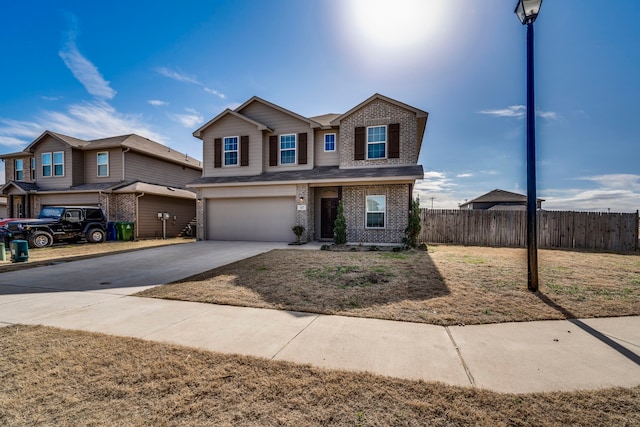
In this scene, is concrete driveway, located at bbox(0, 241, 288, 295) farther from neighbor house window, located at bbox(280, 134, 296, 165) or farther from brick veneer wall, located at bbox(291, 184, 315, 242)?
neighbor house window, located at bbox(280, 134, 296, 165)

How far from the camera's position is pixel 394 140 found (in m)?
13.4

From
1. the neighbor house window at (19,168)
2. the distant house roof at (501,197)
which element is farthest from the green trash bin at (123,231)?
the distant house roof at (501,197)

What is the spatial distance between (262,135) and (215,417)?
1426 cm

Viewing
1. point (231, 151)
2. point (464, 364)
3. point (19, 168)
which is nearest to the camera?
point (464, 364)

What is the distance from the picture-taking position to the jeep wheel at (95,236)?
1487 cm

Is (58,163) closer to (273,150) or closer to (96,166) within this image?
(96,166)

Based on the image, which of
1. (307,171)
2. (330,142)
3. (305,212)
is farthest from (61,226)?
(330,142)

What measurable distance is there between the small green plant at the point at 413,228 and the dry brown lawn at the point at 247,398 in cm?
971

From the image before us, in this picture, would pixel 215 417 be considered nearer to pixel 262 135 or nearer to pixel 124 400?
pixel 124 400

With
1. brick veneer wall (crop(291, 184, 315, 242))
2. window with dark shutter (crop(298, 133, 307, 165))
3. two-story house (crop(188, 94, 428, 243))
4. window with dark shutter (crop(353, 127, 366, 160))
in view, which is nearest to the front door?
two-story house (crop(188, 94, 428, 243))

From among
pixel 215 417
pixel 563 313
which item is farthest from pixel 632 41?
pixel 215 417

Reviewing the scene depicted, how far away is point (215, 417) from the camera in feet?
6.83

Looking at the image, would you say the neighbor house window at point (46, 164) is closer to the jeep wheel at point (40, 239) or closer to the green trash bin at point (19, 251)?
the jeep wheel at point (40, 239)

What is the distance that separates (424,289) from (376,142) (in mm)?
9412
